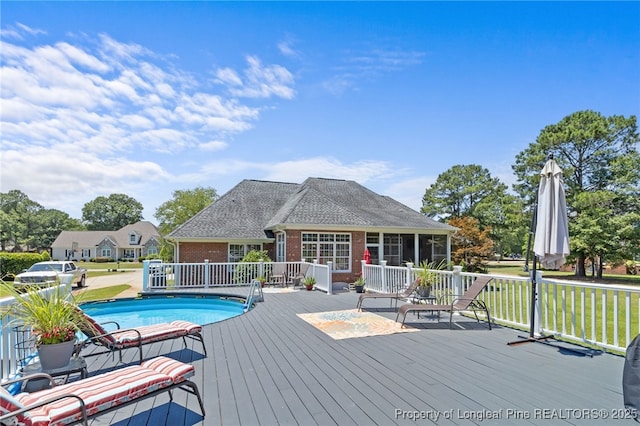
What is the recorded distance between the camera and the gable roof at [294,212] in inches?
617

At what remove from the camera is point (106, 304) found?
10.7 m

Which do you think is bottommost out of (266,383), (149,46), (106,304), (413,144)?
(106,304)

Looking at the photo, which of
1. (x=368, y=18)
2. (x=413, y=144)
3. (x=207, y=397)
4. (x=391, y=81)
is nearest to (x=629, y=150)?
(x=413, y=144)

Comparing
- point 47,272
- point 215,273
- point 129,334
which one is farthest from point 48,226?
point 129,334

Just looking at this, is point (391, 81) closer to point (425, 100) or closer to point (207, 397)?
point (425, 100)

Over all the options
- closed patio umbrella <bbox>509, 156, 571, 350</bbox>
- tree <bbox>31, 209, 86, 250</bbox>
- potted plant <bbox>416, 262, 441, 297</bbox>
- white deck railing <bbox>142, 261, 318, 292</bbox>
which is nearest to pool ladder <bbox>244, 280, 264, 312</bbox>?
A: white deck railing <bbox>142, 261, 318, 292</bbox>

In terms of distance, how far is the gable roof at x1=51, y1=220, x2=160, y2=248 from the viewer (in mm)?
51375

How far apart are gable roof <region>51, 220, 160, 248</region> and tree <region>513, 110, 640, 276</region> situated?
5154 cm

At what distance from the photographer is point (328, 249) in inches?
611

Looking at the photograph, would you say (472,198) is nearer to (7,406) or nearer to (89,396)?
(89,396)

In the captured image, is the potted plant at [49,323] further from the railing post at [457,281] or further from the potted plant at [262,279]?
the potted plant at [262,279]

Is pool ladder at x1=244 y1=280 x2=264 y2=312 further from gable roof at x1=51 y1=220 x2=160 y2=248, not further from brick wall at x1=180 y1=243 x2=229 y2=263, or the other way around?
gable roof at x1=51 y1=220 x2=160 y2=248

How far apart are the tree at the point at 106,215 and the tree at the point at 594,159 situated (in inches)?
3013

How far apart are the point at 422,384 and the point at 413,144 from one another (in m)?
14.1
